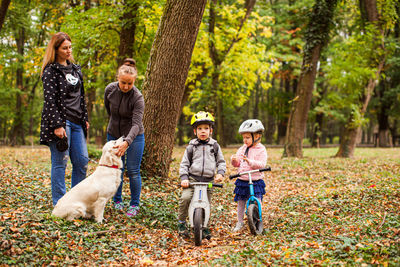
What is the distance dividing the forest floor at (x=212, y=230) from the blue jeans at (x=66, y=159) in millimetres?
417

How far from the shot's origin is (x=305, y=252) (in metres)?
3.80

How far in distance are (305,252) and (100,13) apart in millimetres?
9990

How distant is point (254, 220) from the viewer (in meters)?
4.96

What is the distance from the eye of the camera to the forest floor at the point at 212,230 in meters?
3.61

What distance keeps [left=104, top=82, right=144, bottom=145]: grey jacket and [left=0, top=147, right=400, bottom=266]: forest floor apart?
137cm

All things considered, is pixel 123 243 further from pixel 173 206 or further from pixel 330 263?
pixel 330 263

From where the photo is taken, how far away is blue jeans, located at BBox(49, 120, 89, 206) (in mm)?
4580

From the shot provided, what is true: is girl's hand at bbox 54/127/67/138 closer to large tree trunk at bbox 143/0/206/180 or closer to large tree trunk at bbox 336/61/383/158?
large tree trunk at bbox 143/0/206/180

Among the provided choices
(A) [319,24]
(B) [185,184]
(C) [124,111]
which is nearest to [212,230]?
(B) [185,184]

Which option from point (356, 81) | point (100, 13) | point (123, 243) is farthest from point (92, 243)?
point (356, 81)

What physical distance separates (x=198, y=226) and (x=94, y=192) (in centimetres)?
152

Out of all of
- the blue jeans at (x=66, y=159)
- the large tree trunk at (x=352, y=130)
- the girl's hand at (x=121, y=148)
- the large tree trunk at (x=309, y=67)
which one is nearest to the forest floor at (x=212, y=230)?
the blue jeans at (x=66, y=159)

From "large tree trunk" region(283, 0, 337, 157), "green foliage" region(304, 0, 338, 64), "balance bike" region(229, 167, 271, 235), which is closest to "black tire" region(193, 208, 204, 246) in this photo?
"balance bike" region(229, 167, 271, 235)

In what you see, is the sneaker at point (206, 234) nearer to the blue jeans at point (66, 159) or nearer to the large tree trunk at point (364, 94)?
the blue jeans at point (66, 159)
